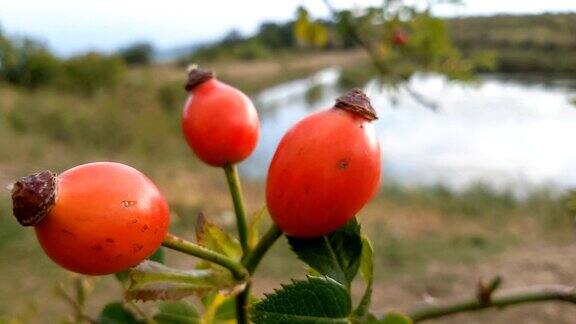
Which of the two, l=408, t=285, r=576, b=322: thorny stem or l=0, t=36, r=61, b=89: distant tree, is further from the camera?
l=0, t=36, r=61, b=89: distant tree

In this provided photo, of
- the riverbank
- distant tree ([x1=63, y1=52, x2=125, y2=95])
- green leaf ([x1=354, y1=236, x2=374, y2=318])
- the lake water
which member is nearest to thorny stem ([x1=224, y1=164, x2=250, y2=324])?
green leaf ([x1=354, y1=236, x2=374, y2=318])

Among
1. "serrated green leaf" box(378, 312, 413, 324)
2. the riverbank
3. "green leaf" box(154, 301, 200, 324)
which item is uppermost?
"serrated green leaf" box(378, 312, 413, 324)

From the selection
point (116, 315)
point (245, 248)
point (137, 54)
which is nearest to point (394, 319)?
point (245, 248)

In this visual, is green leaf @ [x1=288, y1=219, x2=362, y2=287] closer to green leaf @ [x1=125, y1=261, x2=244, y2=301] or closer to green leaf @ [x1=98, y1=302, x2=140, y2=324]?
green leaf @ [x1=125, y1=261, x2=244, y2=301]

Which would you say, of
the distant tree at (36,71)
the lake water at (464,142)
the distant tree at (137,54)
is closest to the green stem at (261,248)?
the lake water at (464,142)

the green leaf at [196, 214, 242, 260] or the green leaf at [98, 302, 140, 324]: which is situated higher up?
the green leaf at [196, 214, 242, 260]

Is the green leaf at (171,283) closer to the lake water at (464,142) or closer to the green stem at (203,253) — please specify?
the green stem at (203,253)

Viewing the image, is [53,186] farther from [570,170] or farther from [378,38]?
[570,170]
